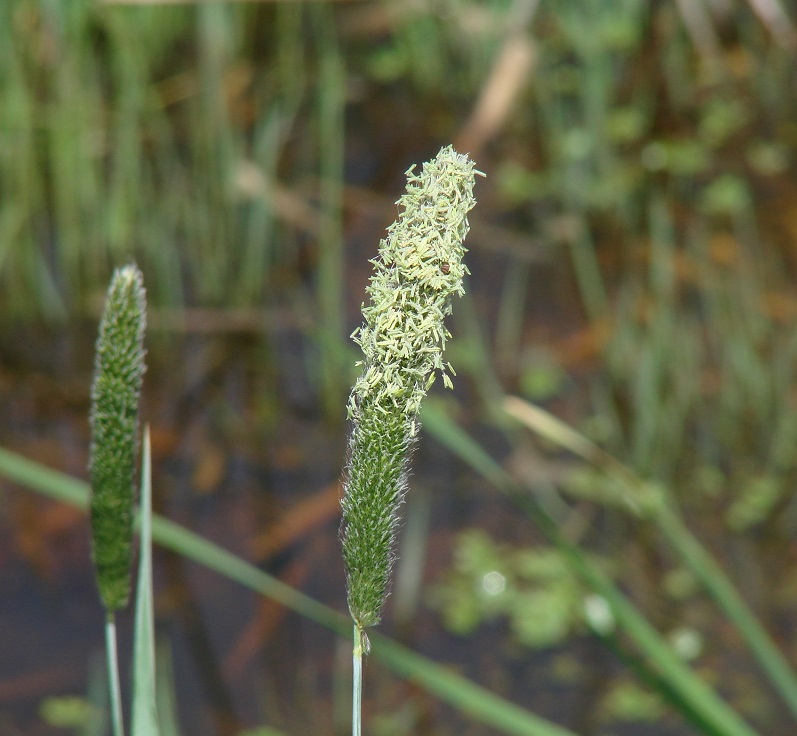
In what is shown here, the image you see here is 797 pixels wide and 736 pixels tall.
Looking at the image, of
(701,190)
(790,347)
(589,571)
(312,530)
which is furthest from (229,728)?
(701,190)

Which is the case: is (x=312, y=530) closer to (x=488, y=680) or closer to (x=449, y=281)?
(x=488, y=680)

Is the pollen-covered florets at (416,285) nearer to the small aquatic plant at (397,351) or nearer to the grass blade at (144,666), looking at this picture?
the small aquatic plant at (397,351)

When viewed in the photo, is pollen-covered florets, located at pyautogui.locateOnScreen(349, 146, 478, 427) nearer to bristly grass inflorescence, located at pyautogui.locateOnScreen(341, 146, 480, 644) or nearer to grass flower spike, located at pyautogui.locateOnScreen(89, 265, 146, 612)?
bristly grass inflorescence, located at pyautogui.locateOnScreen(341, 146, 480, 644)

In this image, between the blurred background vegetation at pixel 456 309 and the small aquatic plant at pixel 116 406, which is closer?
the small aquatic plant at pixel 116 406

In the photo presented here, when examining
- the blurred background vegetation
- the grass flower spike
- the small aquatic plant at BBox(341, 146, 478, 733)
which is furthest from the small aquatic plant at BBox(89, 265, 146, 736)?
the blurred background vegetation

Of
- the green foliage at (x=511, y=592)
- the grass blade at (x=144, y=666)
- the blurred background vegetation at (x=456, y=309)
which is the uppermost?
the blurred background vegetation at (x=456, y=309)

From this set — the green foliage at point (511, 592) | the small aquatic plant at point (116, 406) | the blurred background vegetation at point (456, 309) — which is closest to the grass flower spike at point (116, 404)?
the small aquatic plant at point (116, 406)

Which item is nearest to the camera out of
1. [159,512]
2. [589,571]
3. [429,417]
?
[589,571]

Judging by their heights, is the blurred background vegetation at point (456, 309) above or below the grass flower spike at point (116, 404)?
above

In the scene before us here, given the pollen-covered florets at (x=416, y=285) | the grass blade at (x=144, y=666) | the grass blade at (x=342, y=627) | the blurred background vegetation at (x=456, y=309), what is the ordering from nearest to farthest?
the pollen-covered florets at (x=416, y=285), the grass blade at (x=144, y=666), the grass blade at (x=342, y=627), the blurred background vegetation at (x=456, y=309)
